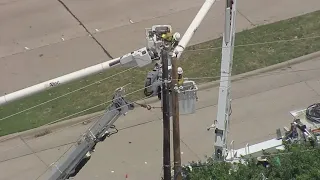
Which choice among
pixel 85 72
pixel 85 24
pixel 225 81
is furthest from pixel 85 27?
pixel 85 72

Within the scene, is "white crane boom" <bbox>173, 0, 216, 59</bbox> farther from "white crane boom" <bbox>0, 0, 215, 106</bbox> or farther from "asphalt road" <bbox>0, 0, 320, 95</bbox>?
"asphalt road" <bbox>0, 0, 320, 95</bbox>

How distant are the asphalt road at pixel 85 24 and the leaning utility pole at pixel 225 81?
714 centimetres

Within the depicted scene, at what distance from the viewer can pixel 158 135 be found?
18.0m

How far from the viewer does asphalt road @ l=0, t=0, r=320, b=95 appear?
2097 centimetres

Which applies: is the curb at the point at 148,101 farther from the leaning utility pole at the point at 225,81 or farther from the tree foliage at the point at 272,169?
the leaning utility pole at the point at 225,81

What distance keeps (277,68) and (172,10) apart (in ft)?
14.0

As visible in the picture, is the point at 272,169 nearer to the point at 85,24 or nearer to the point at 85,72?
the point at 85,72

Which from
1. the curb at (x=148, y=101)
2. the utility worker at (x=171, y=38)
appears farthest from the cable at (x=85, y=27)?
the utility worker at (x=171, y=38)

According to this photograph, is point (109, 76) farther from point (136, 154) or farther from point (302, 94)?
point (302, 94)

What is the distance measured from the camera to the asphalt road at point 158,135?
1706 cm

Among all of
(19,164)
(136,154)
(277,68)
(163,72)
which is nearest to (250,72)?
(277,68)

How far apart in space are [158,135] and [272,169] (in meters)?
3.93

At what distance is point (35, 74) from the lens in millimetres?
20531

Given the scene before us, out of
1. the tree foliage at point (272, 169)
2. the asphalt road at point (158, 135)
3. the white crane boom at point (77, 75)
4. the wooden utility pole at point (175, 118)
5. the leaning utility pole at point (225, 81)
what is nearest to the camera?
the white crane boom at point (77, 75)
